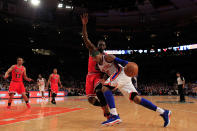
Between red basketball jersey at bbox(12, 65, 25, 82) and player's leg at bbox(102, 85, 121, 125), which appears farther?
red basketball jersey at bbox(12, 65, 25, 82)

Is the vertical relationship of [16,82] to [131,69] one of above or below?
below

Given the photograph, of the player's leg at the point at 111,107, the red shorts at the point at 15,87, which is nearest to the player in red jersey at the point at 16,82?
the red shorts at the point at 15,87

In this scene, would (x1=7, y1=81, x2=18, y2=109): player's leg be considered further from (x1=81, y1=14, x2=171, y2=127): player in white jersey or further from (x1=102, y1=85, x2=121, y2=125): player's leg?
(x1=102, y1=85, x2=121, y2=125): player's leg

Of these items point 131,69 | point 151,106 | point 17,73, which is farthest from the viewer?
point 17,73

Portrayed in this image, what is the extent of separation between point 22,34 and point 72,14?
619 cm

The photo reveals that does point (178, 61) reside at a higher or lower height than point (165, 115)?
higher

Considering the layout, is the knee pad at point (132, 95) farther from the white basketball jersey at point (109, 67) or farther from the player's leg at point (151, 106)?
the white basketball jersey at point (109, 67)

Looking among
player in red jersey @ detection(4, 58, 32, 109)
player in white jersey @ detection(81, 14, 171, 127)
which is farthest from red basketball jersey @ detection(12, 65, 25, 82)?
player in white jersey @ detection(81, 14, 171, 127)

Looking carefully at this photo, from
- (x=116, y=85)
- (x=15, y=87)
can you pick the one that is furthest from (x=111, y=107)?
(x=15, y=87)

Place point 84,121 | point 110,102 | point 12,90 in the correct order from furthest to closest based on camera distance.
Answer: point 12,90, point 84,121, point 110,102

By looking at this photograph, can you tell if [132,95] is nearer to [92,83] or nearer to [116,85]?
[116,85]

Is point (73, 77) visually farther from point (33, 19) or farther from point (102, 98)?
point (102, 98)

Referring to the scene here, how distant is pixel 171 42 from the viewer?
2506cm

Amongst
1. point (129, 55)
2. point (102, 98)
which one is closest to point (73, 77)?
point (129, 55)
